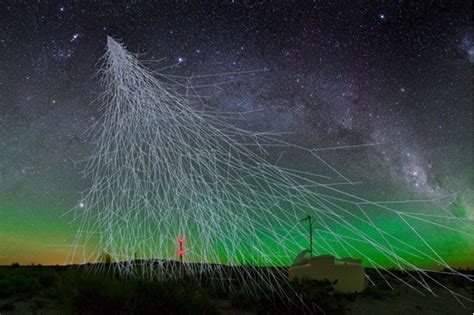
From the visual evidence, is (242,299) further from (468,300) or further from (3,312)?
(468,300)

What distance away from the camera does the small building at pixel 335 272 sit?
64.0ft

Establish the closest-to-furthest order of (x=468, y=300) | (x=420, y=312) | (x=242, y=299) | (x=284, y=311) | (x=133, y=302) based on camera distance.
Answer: (x=133, y=302) → (x=284, y=311) → (x=242, y=299) → (x=420, y=312) → (x=468, y=300)

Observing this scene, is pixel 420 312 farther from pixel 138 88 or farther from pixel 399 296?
pixel 138 88

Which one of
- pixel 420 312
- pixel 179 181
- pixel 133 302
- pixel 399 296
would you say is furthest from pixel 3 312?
pixel 399 296

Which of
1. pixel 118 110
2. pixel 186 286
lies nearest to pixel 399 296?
pixel 186 286

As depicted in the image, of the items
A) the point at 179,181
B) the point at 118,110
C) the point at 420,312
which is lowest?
the point at 420,312

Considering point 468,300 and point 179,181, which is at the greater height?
point 179,181

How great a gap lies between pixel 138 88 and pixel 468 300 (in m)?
17.3

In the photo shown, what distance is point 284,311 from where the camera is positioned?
1281 centimetres

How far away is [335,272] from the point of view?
64.2 feet

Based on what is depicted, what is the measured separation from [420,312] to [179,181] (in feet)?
34.9

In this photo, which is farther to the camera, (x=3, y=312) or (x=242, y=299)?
(x=242, y=299)

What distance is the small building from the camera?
19.5 metres

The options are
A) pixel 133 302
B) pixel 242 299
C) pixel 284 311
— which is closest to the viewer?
pixel 133 302
